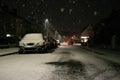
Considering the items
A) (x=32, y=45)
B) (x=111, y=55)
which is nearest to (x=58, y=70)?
(x=111, y=55)

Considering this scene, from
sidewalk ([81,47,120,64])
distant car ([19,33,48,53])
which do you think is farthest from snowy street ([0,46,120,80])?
distant car ([19,33,48,53])

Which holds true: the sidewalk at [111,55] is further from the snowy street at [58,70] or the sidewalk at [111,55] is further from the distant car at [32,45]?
the distant car at [32,45]

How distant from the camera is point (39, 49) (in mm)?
27484

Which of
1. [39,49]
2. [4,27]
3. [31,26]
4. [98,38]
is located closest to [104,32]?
[98,38]

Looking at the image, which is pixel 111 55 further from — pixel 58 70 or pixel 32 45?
pixel 58 70

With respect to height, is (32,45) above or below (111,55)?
above

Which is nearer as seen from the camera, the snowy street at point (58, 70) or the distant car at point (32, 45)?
the snowy street at point (58, 70)

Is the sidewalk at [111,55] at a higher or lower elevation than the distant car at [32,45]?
lower

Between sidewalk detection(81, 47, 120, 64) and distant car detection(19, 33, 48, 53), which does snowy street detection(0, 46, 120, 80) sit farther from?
distant car detection(19, 33, 48, 53)

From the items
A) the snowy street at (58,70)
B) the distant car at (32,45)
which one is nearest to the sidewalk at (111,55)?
the snowy street at (58,70)

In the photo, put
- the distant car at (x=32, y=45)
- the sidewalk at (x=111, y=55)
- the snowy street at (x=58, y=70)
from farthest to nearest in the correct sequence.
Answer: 1. the distant car at (x=32, y=45)
2. the sidewalk at (x=111, y=55)
3. the snowy street at (x=58, y=70)

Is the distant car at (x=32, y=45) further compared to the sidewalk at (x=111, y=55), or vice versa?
the distant car at (x=32, y=45)

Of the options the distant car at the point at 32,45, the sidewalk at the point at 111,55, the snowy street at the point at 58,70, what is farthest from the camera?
the distant car at the point at 32,45

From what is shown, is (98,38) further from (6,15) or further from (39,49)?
(6,15)
